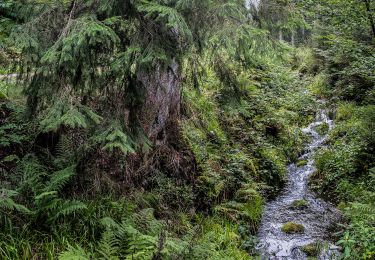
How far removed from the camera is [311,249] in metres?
6.67

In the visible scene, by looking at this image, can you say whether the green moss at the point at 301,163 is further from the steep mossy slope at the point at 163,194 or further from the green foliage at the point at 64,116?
the green foliage at the point at 64,116

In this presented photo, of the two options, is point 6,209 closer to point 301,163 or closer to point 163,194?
point 163,194

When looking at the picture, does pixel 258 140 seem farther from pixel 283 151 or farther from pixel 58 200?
pixel 58 200

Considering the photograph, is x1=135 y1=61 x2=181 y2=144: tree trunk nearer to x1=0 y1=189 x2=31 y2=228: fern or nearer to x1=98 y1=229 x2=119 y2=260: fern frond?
x1=98 y1=229 x2=119 y2=260: fern frond

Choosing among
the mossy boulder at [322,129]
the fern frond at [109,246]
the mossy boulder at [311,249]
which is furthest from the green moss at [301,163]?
the fern frond at [109,246]

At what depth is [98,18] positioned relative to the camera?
15.4ft

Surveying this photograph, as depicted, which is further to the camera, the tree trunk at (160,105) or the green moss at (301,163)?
the green moss at (301,163)

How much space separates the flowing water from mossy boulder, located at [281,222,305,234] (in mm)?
84

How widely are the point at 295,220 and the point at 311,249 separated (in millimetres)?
1322

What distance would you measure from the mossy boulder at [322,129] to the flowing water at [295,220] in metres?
2.22

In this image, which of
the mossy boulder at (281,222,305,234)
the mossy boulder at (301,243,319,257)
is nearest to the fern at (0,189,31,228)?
the mossy boulder at (301,243,319,257)

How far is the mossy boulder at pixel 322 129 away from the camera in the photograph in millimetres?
12656

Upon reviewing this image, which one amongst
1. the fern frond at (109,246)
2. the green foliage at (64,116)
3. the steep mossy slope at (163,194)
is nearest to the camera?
the green foliage at (64,116)

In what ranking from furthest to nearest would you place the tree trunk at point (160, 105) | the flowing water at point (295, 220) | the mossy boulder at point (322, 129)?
the mossy boulder at point (322, 129) < the flowing water at point (295, 220) < the tree trunk at point (160, 105)
